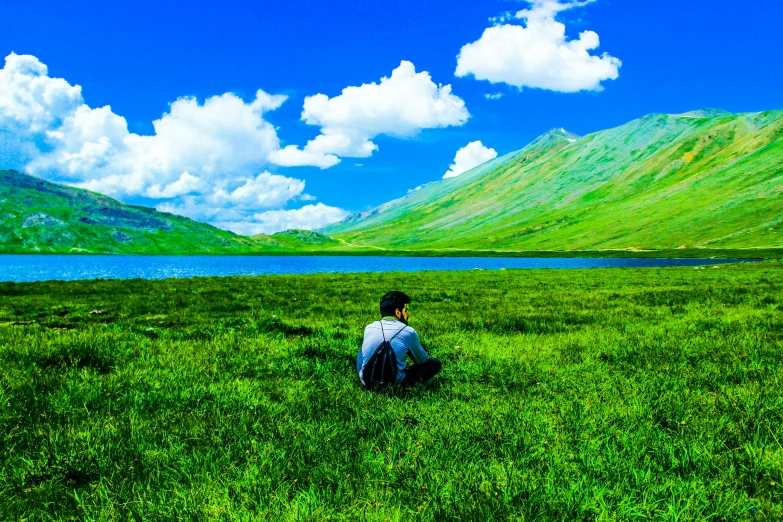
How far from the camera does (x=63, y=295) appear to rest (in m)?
28.6

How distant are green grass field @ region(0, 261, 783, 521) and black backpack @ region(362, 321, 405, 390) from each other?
0.42 metres

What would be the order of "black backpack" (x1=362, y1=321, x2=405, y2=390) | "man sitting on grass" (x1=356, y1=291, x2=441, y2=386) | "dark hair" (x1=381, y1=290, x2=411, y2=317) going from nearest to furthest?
"black backpack" (x1=362, y1=321, x2=405, y2=390) → "man sitting on grass" (x1=356, y1=291, x2=441, y2=386) → "dark hair" (x1=381, y1=290, x2=411, y2=317)

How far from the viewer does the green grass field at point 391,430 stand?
174 inches

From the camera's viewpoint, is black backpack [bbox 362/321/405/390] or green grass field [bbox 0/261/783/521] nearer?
green grass field [bbox 0/261/783/521]

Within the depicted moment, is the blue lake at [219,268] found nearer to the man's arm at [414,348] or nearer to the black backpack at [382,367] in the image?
the black backpack at [382,367]

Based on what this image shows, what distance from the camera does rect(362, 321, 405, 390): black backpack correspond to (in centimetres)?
803

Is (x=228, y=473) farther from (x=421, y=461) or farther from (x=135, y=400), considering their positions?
(x=135, y=400)

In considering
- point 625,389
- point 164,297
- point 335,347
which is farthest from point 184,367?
point 164,297

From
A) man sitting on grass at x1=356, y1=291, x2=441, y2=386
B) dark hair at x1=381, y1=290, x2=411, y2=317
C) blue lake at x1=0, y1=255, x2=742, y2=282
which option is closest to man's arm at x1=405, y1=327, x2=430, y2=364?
man sitting on grass at x1=356, y1=291, x2=441, y2=386

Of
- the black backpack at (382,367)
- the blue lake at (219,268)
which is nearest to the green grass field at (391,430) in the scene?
the black backpack at (382,367)

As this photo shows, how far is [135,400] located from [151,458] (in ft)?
7.69

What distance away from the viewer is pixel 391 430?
6.20 meters

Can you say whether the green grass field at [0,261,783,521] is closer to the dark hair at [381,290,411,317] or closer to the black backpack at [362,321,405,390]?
the black backpack at [362,321,405,390]

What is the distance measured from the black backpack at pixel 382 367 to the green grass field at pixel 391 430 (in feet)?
1.39
